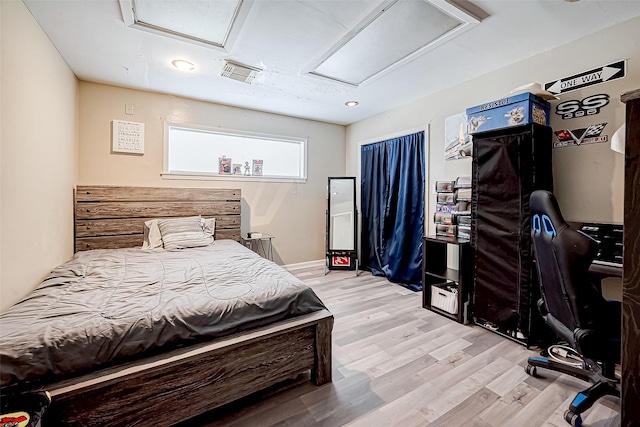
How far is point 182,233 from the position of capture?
10.2 feet

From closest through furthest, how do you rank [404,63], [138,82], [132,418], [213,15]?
[132,418] → [213,15] → [404,63] → [138,82]

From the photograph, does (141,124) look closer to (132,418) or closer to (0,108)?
(0,108)

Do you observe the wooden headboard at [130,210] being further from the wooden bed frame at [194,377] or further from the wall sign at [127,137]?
the wooden bed frame at [194,377]

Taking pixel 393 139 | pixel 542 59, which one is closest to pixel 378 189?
pixel 393 139

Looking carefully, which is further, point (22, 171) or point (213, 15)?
point (213, 15)

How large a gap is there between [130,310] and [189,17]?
1.97 meters

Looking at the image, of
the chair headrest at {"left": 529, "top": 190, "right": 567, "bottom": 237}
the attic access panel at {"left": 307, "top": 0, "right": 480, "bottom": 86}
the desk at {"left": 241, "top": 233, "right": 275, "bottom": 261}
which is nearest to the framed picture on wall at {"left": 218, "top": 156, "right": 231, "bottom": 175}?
the desk at {"left": 241, "top": 233, "right": 275, "bottom": 261}

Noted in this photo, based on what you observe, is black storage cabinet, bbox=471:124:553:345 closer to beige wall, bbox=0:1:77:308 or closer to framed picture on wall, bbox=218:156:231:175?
framed picture on wall, bbox=218:156:231:175

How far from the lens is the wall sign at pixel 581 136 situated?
214 centimetres

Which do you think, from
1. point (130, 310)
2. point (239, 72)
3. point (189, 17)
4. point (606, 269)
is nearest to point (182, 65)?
point (239, 72)

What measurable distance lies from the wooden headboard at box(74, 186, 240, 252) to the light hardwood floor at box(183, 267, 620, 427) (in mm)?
2180

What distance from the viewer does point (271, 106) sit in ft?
12.8

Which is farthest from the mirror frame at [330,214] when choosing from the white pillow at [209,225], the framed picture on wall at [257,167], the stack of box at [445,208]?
the white pillow at [209,225]

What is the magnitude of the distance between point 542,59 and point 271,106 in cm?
300
